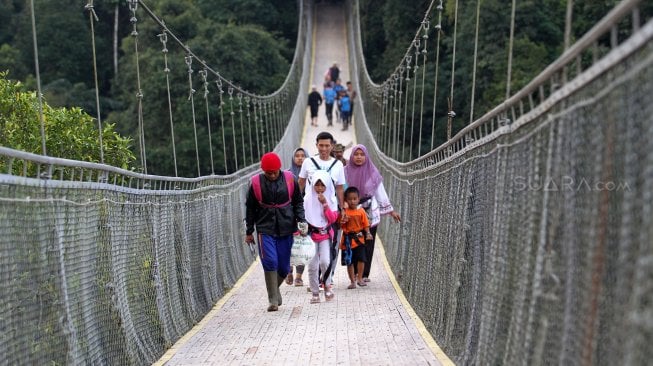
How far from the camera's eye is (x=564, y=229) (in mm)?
3469

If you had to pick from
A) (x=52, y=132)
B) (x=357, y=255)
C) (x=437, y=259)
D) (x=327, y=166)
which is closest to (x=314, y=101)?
(x=52, y=132)

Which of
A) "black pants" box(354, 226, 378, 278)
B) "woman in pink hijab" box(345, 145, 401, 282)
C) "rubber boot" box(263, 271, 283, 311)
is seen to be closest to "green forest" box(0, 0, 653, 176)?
"woman in pink hijab" box(345, 145, 401, 282)

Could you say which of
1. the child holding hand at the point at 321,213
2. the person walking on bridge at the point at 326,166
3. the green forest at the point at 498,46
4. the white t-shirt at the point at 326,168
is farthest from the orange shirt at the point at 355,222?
the green forest at the point at 498,46

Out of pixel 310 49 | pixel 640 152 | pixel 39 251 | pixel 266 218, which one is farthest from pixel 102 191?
pixel 310 49

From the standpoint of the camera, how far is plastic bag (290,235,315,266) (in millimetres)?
8344

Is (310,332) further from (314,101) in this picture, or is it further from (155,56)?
(155,56)

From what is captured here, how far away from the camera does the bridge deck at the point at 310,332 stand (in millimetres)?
6176

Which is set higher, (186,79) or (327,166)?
(186,79)

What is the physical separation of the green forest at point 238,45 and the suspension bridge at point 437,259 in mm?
13773

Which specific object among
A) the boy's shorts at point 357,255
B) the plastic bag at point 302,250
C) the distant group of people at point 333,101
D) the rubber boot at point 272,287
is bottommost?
the rubber boot at point 272,287

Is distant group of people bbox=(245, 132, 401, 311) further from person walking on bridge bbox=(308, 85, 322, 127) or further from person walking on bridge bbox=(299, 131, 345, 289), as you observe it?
person walking on bridge bbox=(308, 85, 322, 127)

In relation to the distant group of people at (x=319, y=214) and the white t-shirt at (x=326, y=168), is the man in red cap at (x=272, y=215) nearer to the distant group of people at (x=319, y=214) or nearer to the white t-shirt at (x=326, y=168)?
the distant group of people at (x=319, y=214)

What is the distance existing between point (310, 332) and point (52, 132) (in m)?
6.57

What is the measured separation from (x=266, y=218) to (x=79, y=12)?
41.4 metres
